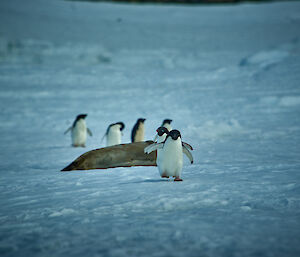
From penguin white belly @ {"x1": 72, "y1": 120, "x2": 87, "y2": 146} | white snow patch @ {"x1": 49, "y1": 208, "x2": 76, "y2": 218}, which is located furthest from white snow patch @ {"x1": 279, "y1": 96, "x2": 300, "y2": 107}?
white snow patch @ {"x1": 49, "y1": 208, "x2": 76, "y2": 218}

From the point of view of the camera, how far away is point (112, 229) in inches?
79.2

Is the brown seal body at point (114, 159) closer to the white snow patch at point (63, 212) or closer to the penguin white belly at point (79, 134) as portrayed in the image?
the white snow patch at point (63, 212)

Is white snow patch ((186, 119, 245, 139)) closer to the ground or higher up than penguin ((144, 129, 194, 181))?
higher up

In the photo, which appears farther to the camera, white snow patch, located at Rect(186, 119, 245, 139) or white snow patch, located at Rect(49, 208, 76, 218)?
white snow patch, located at Rect(186, 119, 245, 139)

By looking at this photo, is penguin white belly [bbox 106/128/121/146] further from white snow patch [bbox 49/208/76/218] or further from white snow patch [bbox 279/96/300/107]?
white snow patch [bbox 279/96/300/107]

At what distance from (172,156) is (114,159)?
126cm

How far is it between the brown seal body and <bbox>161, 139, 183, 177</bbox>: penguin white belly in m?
1.07

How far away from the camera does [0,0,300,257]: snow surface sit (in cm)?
195

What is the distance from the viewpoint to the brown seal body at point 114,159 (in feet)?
14.5

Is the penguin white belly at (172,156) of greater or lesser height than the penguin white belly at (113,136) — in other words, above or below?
below

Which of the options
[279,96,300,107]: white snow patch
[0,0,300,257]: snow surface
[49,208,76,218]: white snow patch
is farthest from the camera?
[279,96,300,107]: white snow patch

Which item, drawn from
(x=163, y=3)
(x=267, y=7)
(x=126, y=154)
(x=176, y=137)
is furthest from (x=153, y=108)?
(x=163, y=3)

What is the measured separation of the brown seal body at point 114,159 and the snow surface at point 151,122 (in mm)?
342

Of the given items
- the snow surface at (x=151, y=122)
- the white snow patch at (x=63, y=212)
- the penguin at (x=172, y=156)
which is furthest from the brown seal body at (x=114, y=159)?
the white snow patch at (x=63, y=212)
